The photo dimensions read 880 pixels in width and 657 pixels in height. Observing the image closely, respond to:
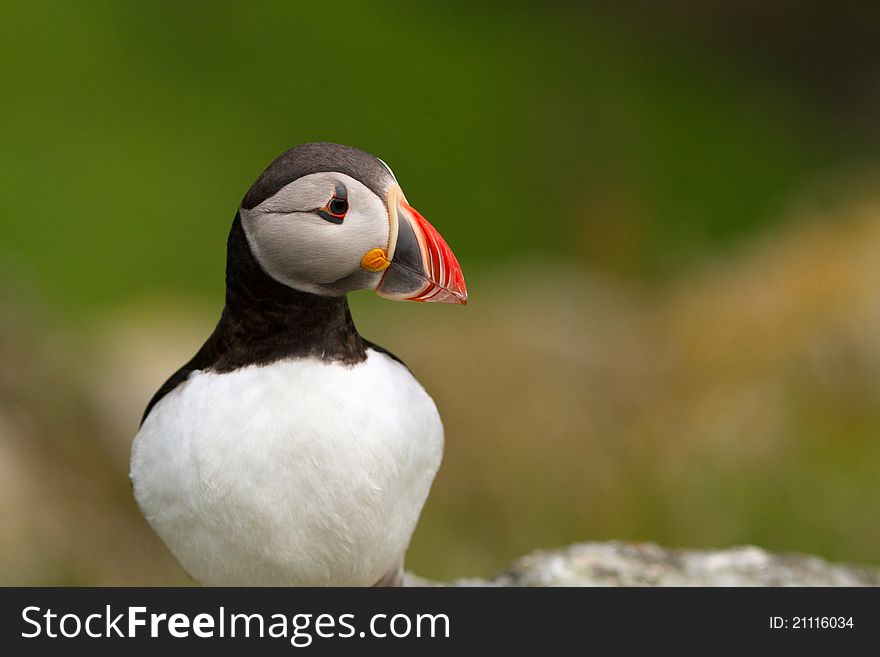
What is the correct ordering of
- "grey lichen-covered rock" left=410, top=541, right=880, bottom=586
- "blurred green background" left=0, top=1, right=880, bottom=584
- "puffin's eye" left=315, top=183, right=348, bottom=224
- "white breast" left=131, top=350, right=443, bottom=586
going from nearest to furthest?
Result: "puffin's eye" left=315, top=183, right=348, bottom=224 → "white breast" left=131, top=350, right=443, bottom=586 → "grey lichen-covered rock" left=410, top=541, right=880, bottom=586 → "blurred green background" left=0, top=1, right=880, bottom=584

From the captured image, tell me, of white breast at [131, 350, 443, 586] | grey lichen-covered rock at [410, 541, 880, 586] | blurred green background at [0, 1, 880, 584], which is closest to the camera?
white breast at [131, 350, 443, 586]

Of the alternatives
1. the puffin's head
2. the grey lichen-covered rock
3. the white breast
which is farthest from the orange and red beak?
the grey lichen-covered rock

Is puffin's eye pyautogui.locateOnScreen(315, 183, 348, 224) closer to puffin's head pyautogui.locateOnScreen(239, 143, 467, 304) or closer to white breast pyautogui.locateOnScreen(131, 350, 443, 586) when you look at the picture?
puffin's head pyautogui.locateOnScreen(239, 143, 467, 304)

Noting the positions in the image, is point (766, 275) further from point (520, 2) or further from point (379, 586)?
point (520, 2)

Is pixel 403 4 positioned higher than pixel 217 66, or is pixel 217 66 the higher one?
pixel 403 4

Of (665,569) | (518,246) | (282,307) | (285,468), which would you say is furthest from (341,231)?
(518,246)

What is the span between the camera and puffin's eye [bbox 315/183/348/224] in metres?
1.79

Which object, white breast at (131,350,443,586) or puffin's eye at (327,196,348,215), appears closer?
puffin's eye at (327,196,348,215)

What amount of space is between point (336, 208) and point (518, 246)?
4.56m

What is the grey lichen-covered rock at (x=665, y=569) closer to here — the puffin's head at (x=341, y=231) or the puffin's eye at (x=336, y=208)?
the puffin's head at (x=341, y=231)

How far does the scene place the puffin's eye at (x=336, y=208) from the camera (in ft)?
5.87
